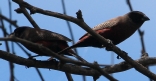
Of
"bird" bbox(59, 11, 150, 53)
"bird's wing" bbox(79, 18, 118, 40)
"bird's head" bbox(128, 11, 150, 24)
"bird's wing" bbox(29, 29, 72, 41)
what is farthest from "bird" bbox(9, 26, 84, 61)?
A: "bird's head" bbox(128, 11, 150, 24)

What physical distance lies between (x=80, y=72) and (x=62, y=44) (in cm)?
123

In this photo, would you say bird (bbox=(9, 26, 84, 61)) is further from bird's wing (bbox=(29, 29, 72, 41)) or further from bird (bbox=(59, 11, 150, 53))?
bird (bbox=(59, 11, 150, 53))

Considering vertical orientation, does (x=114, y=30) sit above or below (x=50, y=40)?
above

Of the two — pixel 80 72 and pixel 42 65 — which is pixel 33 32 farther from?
pixel 80 72

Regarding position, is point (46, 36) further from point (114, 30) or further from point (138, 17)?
point (138, 17)

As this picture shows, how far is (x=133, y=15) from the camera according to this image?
5324mm

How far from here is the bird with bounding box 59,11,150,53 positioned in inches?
182

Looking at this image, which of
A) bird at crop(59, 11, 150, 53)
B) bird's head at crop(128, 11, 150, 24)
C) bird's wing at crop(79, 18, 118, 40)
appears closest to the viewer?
bird at crop(59, 11, 150, 53)

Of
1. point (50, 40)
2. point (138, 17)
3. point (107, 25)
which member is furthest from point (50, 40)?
point (138, 17)

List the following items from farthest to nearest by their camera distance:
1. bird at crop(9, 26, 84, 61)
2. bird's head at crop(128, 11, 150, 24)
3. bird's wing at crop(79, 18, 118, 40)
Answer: bird's head at crop(128, 11, 150, 24) → bird's wing at crop(79, 18, 118, 40) → bird at crop(9, 26, 84, 61)

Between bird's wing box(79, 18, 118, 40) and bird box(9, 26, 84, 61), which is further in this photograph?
bird's wing box(79, 18, 118, 40)

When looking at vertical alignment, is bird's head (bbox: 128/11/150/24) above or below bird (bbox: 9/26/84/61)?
above

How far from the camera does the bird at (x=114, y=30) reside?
15.2ft

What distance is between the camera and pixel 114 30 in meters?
4.85
